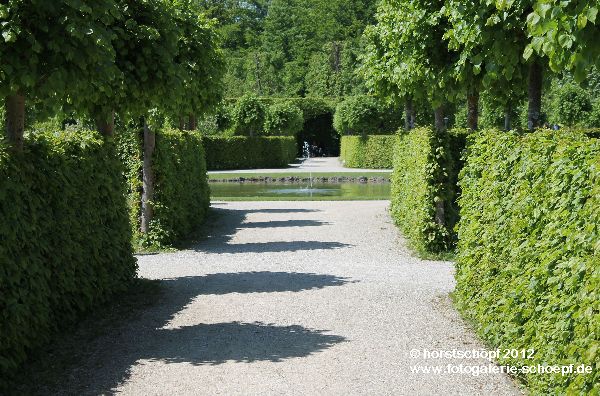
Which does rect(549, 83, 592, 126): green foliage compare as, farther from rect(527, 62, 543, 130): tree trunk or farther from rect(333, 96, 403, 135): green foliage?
rect(527, 62, 543, 130): tree trunk

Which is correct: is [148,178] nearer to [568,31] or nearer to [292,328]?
[292,328]

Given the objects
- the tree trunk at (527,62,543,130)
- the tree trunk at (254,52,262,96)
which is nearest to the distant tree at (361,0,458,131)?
the tree trunk at (527,62,543,130)

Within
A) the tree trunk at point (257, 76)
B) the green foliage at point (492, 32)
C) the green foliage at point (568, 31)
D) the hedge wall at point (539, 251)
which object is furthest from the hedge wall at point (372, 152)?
the green foliage at point (568, 31)

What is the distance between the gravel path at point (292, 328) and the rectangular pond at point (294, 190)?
1143 cm

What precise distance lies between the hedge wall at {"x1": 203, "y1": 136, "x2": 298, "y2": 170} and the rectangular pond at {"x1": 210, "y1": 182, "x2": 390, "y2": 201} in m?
7.30

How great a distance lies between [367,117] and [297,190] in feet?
42.8

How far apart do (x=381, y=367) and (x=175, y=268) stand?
17.4ft

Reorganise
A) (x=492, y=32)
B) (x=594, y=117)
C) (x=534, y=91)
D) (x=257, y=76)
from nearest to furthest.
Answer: (x=492, y=32)
(x=534, y=91)
(x=594, y=117)
(x=257, y=76)

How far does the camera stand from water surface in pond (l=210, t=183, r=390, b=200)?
24.4 m

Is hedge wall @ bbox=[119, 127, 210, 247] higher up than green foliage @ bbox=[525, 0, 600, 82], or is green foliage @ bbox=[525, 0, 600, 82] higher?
green foliage @ bbox=[525, 0, 600, 82]

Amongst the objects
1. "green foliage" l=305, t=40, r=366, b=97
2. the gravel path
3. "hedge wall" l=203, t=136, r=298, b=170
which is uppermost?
"green foliage" l=305, t=40, r=366, b=97

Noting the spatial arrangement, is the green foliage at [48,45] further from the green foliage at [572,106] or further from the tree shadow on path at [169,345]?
the green foliage at [572,106]

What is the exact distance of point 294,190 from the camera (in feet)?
87.9

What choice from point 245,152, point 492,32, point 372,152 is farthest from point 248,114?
point 492,32
